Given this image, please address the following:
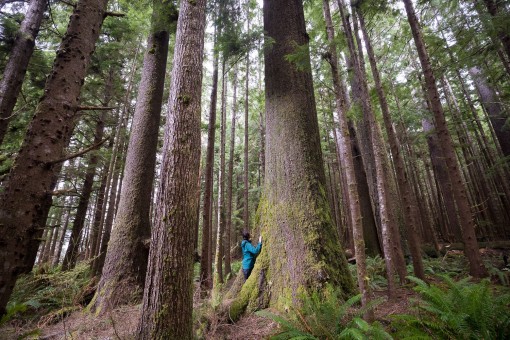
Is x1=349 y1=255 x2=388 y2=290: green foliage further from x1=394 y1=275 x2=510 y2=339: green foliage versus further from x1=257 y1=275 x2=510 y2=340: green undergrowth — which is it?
x1=394 y1=275 x2=510 y2=339: green foliage

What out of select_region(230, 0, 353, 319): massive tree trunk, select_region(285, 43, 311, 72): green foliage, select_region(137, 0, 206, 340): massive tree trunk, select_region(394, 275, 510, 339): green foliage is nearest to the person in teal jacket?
select_region(230, 0, 353, 319): massive tree trunk

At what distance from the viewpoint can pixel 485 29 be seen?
6.21 metres

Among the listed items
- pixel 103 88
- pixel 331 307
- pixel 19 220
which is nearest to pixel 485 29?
pixel 331 307

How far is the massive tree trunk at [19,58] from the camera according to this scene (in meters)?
6.24

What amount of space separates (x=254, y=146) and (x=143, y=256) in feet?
55.1

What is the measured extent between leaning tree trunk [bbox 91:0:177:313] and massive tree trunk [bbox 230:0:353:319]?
Result: 2.85m

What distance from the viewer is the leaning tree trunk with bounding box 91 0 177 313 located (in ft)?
18.4

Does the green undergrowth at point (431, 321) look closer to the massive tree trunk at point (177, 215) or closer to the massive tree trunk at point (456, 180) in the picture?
the massive tree trunk at point (177, 215)

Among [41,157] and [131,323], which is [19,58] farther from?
[131,323]

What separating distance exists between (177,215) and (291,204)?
7.58ft

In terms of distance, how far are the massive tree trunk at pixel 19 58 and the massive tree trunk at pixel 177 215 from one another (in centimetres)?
549

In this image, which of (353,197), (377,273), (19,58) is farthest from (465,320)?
(19,58)

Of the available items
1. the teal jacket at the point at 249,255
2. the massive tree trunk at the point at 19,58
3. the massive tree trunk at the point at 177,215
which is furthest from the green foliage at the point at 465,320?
the massive tree trunk at the point at 19,58

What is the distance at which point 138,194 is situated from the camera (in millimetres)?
6391
